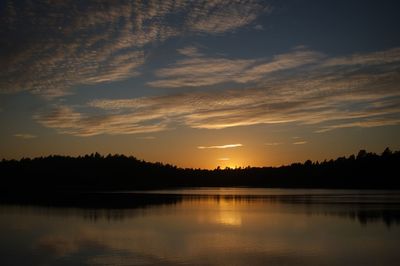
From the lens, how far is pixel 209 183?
165 meters

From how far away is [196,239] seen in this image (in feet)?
73.7

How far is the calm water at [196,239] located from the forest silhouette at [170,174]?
65871 mm

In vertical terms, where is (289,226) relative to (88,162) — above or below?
below

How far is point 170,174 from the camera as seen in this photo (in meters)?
172

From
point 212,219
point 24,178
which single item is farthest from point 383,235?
point 24,178

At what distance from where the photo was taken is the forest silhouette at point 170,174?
354 ft

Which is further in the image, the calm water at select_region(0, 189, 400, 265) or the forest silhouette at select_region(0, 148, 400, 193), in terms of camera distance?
the forest silhouette at select_region(0, 148, 400, 193)

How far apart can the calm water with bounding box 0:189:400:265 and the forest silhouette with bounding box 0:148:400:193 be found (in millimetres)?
65871

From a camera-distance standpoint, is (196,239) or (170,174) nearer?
(196,239)

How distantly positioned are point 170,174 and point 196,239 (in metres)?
150

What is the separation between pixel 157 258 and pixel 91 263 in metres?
2.43

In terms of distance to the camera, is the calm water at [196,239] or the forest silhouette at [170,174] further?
the forest silhouette at [170,174]

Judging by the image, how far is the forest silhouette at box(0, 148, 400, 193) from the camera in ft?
354

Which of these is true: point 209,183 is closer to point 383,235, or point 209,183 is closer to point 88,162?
point 88,162
